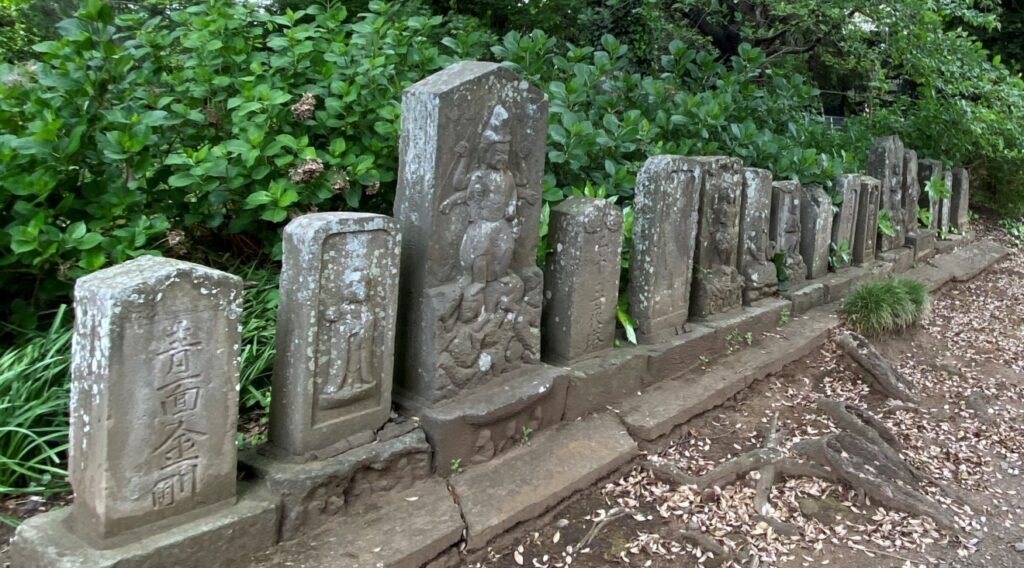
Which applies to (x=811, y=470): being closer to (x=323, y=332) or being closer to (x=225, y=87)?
(x=323, y=332)

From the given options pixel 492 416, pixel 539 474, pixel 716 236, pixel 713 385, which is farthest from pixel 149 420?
pixel 716 236

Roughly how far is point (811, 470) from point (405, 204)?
228cm

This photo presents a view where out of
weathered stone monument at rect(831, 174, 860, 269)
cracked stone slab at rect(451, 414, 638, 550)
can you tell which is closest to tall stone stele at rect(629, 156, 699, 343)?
cracked stone slab at rect(451, 414, 638, 550)

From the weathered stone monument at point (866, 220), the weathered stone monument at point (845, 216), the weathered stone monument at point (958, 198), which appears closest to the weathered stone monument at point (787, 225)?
the weathered stone monument at point (845, 216)

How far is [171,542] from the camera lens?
2141 millimetres

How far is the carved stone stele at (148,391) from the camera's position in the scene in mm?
2029

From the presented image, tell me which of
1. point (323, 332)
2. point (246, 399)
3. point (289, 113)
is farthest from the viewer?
point (289, 113)

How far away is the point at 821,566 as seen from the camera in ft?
9.45

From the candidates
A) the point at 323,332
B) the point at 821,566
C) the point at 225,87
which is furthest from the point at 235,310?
the point at 821,566

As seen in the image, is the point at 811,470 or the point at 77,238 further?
the point at 811,470

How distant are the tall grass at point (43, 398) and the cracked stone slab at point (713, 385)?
1.78 meters

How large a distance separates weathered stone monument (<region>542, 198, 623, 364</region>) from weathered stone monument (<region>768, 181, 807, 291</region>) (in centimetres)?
209

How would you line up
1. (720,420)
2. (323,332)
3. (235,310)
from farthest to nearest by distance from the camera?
(720,420)
(323,332)
(235,310)

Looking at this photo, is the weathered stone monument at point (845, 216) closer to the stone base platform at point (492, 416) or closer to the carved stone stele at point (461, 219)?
the stone base platform at point (492, 416)
